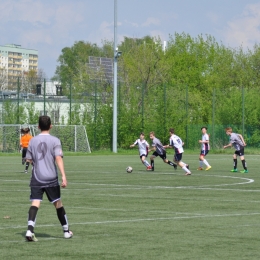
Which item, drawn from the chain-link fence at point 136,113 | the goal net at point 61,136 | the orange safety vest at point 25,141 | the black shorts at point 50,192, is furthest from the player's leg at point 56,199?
the chain-link fence at point 136,113

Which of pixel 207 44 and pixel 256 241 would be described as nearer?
pixel 256 241

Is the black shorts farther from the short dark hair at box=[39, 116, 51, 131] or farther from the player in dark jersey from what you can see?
the short dark hair at box=[39, 116, 51, 131]

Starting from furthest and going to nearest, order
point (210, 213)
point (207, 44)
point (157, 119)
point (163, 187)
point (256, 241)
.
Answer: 1. point (207, 44)
2. point (157, 119)
3. point (163, 187)
4. point (210, 213)
5. point (256, 241)

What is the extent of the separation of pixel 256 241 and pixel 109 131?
47.0m

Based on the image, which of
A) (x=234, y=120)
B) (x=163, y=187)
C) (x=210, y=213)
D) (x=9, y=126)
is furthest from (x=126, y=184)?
(x=234, y=120)

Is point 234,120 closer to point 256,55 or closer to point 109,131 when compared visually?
point 109,131

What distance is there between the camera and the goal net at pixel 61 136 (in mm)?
55688

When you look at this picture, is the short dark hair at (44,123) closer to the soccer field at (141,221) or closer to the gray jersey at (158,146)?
the soccer field at (141,221)

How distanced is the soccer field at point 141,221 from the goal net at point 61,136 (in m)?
30.3

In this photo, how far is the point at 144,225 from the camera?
1377cm

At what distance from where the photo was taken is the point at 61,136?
56500 millimetres

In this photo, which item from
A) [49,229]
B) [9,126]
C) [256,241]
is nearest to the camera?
[256,241]

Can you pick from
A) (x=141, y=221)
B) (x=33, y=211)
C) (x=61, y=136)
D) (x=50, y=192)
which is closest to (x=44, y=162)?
(x=50, y=192)

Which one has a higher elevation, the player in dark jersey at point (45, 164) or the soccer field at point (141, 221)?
the player in dark jersey at point (45, 164)
